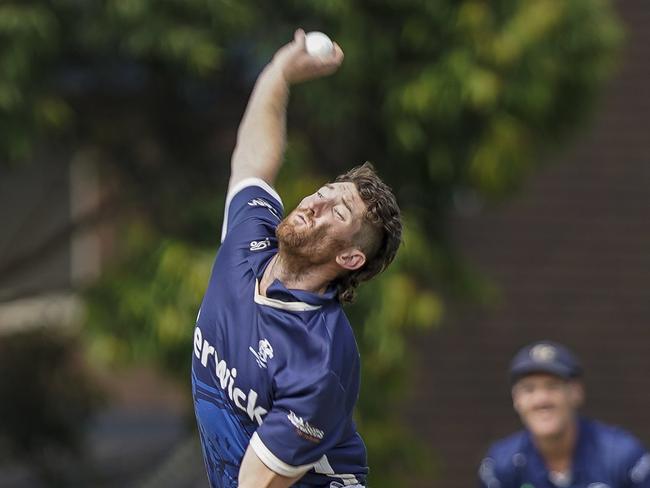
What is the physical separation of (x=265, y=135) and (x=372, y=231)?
69 centimetres

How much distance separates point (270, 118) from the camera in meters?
4.50

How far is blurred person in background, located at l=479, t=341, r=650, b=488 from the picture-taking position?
562cm

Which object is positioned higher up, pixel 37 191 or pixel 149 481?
pixel 37 191

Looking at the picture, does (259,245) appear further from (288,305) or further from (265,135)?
(265,135)

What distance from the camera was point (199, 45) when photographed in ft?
23.2

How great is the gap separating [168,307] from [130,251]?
764mm

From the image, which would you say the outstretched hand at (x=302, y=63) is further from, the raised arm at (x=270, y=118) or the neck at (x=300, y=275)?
the neck at (x=300, y=275)

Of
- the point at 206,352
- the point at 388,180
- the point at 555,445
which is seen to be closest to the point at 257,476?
the point at 206,352

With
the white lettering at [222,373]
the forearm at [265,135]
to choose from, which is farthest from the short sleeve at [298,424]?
the forearm at [265,135]

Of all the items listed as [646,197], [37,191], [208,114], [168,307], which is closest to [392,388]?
[168,307]

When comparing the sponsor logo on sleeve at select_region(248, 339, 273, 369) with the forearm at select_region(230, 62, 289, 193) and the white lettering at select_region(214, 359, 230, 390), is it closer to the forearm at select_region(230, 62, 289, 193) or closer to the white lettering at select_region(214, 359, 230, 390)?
the white lettering at select_region(214, 359, 230, 390)

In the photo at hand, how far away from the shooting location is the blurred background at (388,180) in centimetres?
728

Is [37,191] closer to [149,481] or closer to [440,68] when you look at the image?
[149,481]

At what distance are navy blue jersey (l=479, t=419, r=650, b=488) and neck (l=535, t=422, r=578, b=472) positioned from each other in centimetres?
3
